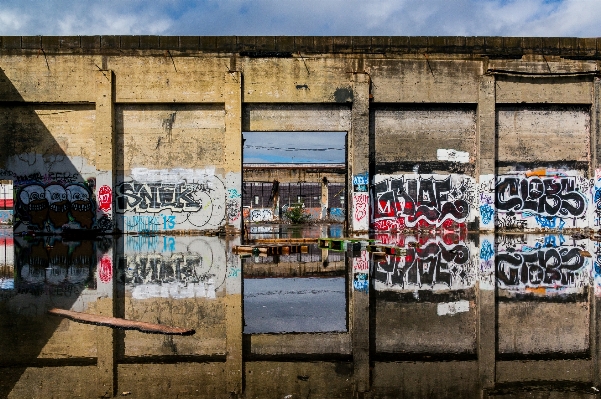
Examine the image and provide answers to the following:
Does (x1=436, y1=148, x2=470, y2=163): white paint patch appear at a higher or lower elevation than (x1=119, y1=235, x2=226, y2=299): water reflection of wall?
higher

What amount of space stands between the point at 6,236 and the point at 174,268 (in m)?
15.2

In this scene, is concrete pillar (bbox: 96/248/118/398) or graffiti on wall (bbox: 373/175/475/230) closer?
concrete pillar (bbox: 96/248/118/398)

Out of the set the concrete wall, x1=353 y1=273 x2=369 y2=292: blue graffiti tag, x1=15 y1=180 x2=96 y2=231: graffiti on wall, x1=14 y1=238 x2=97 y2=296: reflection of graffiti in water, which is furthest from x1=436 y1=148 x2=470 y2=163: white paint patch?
x1=353 y1=273 x2=369 y2=292: blue graffiti tag

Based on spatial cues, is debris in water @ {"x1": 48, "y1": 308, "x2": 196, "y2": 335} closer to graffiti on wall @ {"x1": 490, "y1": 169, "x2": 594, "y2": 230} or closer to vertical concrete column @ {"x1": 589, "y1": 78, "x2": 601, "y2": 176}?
graffiti on wall @ {"x1": 490, "y1": 169, "x2": 594, "y2": 230}

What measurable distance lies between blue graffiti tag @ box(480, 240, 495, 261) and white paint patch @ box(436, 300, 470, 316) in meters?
6.43

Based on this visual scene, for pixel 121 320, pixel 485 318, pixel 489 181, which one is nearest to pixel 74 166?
pixel 489 181

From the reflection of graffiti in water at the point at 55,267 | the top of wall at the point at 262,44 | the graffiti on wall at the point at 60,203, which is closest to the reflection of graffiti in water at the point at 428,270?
the reflection of graffiti in water at the point at 55,267

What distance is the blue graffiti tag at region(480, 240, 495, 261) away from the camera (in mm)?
16266

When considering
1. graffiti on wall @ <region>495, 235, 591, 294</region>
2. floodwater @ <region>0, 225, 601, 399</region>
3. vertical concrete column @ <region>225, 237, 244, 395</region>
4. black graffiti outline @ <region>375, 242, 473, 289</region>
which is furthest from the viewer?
black graffiti outline @ <region>375, 242, 473, 289</region>

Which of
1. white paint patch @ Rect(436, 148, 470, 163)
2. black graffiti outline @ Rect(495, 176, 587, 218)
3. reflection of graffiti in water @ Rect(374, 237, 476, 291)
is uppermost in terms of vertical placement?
white paint patch @ Rect(436, 148, 470, 163)

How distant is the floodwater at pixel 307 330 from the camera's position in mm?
5758

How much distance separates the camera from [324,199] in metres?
46.1

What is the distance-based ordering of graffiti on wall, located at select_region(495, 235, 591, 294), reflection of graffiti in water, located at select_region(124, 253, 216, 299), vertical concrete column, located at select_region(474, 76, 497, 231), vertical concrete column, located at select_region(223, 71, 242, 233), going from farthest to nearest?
vertical concrete column, located at select_region(474, 76, 497, 231), vertical concrete column, located at select_region(223, 71, 242, 233), graffiti on wall, located at select_region(495, 235, 591, 294), reflection of graffiti in water, located at select_region(124, 253, 216, 299)

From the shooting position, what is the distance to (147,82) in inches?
984
